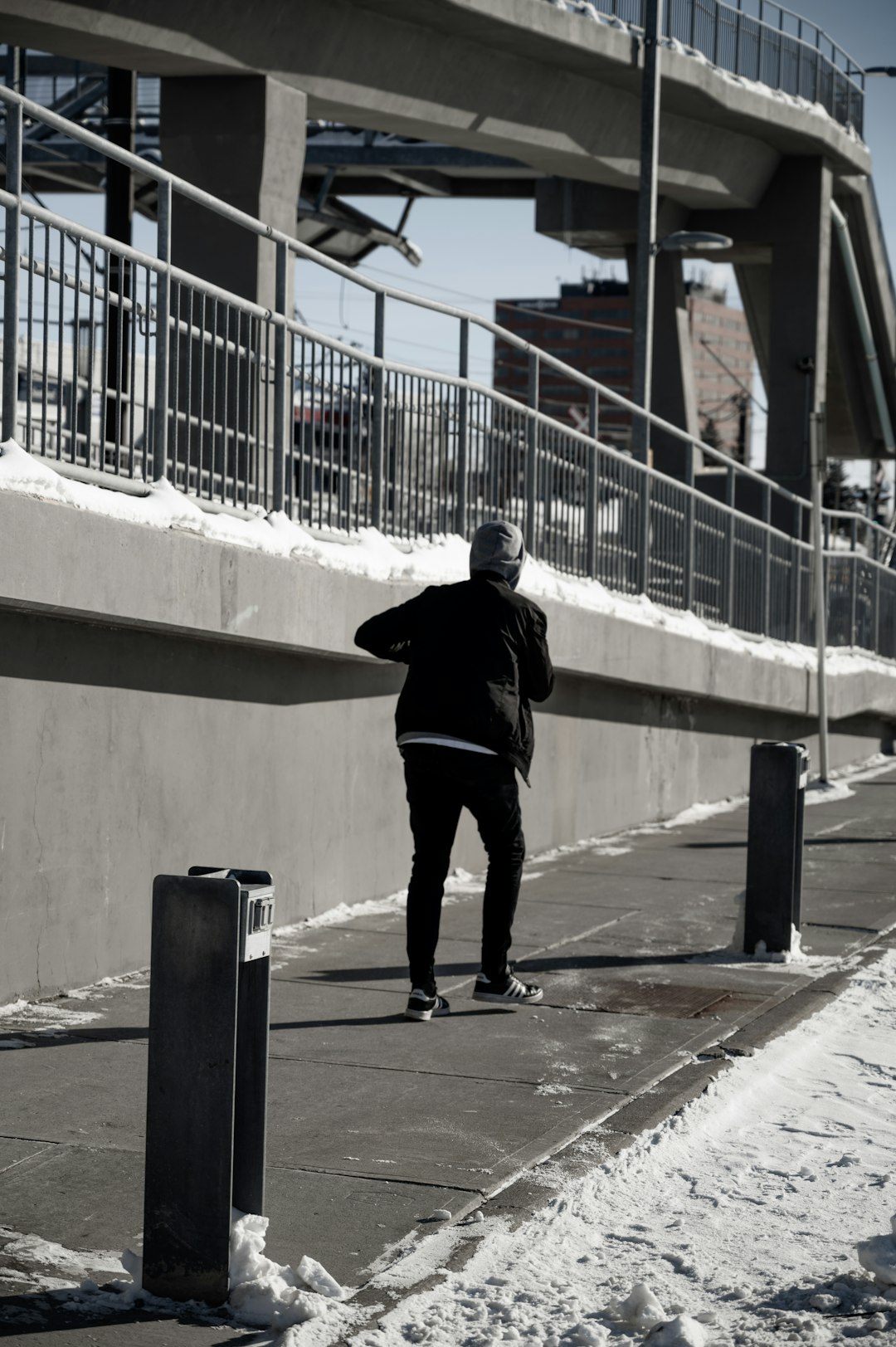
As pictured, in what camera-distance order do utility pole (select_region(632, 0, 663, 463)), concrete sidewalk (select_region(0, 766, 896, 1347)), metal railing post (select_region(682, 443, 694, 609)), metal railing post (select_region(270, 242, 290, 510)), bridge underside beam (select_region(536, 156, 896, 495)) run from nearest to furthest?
concrete sidewalk (select_region(0, 766, 896, 1347)) < metal railing post (select_region(270, 242, 290, 510)) < metal railing post (select_region(682, 443, 694, 609)) < utility pole (select_region(632, 0, 663, 463)) < bridge underside beam (select_region(536, 156, 896, 495))

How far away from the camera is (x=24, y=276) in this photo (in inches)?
261

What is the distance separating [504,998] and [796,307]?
24104 mm

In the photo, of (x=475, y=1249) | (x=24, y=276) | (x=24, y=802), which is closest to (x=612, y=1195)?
(x=475, y=1249)

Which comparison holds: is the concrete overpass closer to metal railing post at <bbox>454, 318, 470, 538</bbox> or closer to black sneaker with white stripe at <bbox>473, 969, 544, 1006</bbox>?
metal railing post at <bbox>454, 318, 470, 538</bbox>

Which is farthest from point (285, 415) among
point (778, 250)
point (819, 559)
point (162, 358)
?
point (778, 250)

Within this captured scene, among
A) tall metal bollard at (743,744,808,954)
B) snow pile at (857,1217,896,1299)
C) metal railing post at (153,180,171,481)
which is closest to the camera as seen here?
snow pile at (857,1217,896,1299)

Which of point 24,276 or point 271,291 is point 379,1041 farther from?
point 271,291

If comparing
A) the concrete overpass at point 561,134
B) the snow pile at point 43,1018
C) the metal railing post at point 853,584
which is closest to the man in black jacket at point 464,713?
the snow pile at point 43,1018

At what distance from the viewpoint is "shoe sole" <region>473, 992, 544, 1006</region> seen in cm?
695

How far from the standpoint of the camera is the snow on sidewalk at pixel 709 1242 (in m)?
3.72

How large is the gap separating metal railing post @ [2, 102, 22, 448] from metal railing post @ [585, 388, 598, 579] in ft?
23.1

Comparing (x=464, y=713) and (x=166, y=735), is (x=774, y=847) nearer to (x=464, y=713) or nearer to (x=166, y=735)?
(x=464, y=713)

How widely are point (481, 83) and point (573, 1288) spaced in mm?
18646

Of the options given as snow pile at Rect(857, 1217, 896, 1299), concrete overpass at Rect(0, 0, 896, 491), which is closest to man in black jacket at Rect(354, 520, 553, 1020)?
snow pile at Rect(857, 1217, 896, 1299)
